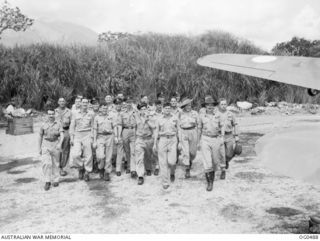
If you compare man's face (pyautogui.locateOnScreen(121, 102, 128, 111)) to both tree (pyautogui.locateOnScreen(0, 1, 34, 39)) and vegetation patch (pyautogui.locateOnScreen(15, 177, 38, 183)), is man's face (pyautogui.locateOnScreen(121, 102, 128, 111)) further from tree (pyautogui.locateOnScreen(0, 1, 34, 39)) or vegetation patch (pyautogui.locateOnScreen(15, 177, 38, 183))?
tree (pyautogui.locateOnScreen(0, 1, 34, 39))

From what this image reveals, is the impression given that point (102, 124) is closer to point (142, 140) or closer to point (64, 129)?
point (142, 140)

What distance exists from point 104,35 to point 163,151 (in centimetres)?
1811

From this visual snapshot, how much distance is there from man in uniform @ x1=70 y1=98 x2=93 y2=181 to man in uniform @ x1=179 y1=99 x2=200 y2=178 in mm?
1752

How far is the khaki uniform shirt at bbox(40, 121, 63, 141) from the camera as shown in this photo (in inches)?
278

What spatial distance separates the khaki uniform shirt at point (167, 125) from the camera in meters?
7.17

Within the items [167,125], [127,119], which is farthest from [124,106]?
[167,125]

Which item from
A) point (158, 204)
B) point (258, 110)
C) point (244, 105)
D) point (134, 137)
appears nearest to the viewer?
point (158, 204)

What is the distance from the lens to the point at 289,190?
6.82 m

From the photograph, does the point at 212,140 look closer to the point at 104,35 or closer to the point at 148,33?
the point at 148,33

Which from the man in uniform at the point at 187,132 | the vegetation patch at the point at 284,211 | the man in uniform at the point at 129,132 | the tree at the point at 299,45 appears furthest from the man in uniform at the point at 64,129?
the tree at the point at 299,45

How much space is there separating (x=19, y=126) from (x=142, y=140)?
17.6ft

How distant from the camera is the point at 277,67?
8.61ft

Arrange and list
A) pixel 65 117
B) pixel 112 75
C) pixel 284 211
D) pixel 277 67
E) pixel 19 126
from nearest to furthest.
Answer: pixel 277 67 → pixel 284 211 → pixel 65 117 → pixel 19 126 → pixel 112 75

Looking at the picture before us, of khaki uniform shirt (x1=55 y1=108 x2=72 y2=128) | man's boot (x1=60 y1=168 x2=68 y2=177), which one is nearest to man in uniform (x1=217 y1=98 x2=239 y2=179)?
khaki uniform shirt (x1=55 y1=108 x2=72 y2=128)
